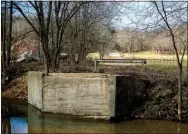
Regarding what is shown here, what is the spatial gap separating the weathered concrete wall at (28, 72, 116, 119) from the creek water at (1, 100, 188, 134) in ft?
1.35

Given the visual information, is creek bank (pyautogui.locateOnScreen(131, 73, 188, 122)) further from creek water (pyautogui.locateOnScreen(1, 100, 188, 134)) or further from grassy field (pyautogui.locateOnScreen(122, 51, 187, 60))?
grassy field (pyautogui.locateOnScreen(122, 51, 187, 60))

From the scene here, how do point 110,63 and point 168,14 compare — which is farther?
point 110,63

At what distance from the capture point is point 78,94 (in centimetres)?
1608

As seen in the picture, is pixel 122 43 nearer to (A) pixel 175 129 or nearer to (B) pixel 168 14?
(B) pixel 168 14

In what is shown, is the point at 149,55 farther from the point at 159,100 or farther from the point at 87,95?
the point at 87,95

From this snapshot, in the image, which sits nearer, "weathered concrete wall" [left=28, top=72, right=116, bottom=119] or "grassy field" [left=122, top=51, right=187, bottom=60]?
"weathered concrete wall" [left=28, top=72, right=116, bottom=119]

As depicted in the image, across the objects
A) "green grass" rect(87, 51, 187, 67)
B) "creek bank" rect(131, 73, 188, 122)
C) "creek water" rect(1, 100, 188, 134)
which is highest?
"green grass" rect(87, 51, 187, 67)

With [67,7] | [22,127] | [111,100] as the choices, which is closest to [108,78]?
[111,100]

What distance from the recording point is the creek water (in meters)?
13.6

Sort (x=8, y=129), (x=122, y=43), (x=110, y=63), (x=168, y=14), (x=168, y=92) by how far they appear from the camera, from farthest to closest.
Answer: (x=122, y=43)
(x=110, y=63)
(x=168, y=92)
(x=168, y=14)
(x=8, y=129)

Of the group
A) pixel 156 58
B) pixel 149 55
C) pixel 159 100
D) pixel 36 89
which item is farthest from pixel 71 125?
pixel 149 55

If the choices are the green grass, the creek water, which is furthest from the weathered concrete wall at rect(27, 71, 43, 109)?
the green grass

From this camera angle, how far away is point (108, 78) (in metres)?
15.5

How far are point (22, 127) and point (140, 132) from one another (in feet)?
14.4
